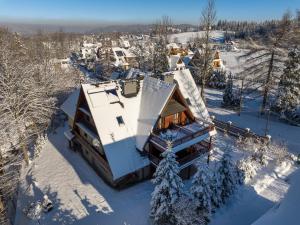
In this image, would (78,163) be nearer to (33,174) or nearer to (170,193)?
(33,174)

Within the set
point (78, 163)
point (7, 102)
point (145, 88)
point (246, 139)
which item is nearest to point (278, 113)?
point (246, 139)

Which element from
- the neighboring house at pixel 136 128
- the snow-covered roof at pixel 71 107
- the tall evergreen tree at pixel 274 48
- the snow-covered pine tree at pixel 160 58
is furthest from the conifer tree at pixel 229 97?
the snow-covered roof at pixel 71 107

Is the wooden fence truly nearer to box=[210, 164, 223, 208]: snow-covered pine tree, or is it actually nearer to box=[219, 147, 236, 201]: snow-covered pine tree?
box=[219, 147, 236, 201]: snow-covered pine tree

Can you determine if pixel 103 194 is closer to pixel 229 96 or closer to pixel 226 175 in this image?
pixel 226 175

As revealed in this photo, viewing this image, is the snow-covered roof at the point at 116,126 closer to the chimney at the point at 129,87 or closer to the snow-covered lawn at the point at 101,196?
the chimney at the point at 129,87

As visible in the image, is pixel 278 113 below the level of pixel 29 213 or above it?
above

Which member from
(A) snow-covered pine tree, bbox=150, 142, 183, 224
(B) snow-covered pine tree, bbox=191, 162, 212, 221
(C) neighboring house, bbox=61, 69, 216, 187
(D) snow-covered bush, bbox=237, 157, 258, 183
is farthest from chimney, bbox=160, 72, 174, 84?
(B) snow-covered pine tree, bbox=191, 162, 212, 221
